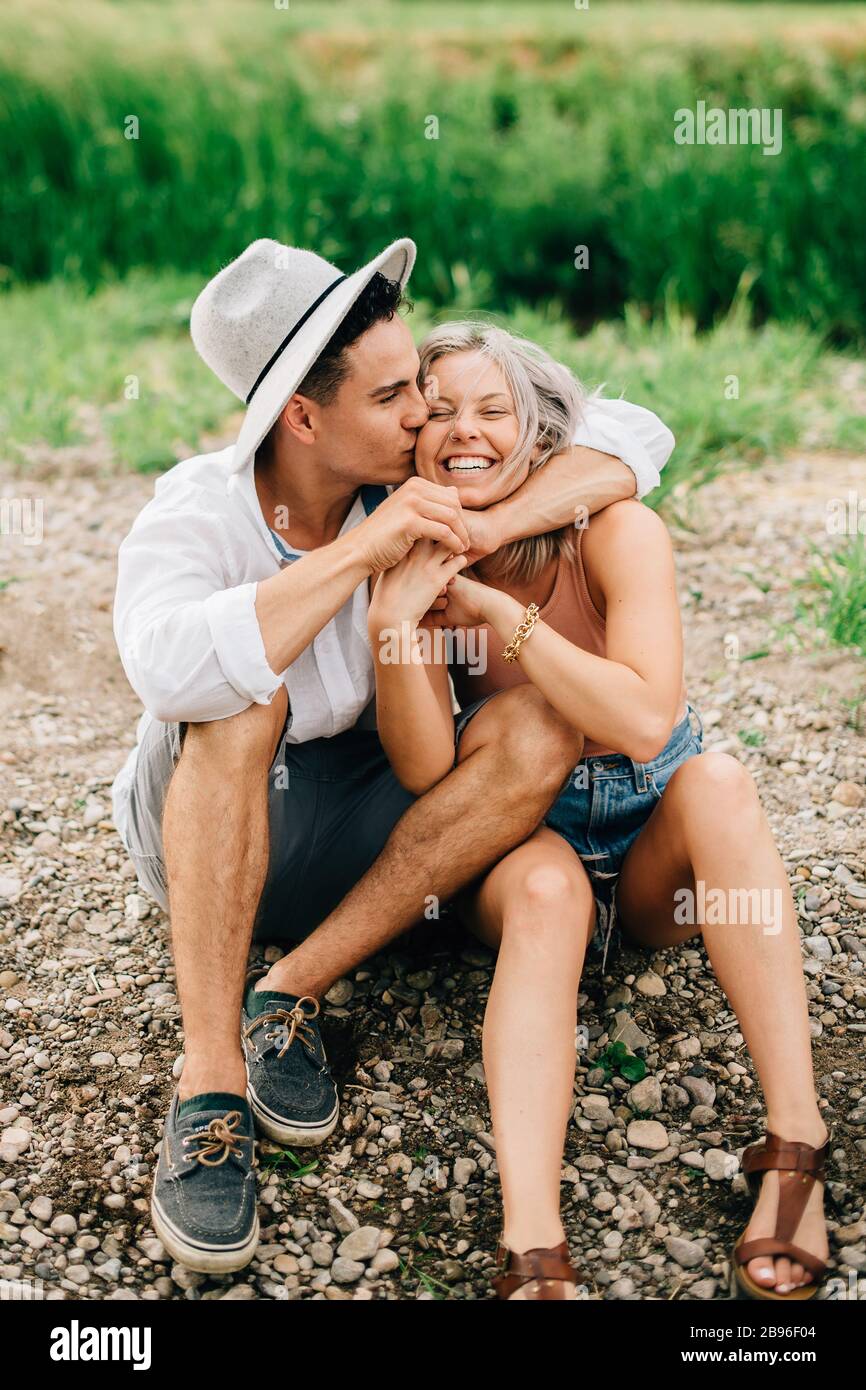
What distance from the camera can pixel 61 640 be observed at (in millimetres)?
4316

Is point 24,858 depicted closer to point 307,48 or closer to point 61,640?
point 61,640

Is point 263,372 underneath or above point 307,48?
underneath

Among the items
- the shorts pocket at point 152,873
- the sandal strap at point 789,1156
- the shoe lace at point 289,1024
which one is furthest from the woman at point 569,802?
the shorts pocket at point 152,873

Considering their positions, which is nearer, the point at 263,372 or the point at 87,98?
the point at 263,372

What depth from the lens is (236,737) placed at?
2490 mm

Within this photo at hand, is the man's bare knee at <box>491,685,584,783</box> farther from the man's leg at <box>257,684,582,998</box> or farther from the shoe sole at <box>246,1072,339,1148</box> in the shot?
the shoe sole at <box>246,1072,339,1148</box>

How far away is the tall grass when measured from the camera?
273 inches

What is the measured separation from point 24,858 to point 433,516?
1552 mm

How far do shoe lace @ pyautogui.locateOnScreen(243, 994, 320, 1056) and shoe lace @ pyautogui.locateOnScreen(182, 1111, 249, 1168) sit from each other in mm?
247

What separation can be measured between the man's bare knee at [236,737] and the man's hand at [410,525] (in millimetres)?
356

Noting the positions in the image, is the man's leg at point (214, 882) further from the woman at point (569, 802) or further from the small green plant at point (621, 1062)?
the small green plant at point (621, 1062)

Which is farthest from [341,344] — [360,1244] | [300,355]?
[360,1244]

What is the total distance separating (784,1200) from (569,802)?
85 cm
